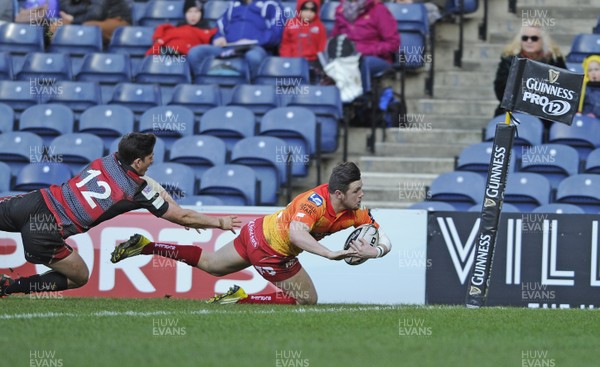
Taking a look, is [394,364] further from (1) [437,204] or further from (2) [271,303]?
(1) [437,204]

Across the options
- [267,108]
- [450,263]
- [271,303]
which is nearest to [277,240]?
[271,303]

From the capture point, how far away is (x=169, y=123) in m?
16.6

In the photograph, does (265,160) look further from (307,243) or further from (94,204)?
(307,243)

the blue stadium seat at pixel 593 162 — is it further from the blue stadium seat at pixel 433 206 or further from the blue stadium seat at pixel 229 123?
the blue stadium seat at pixel 229 123

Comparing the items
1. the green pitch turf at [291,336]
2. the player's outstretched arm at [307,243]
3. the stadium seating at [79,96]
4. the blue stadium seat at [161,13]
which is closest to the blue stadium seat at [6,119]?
the stadium seating at [79,96]

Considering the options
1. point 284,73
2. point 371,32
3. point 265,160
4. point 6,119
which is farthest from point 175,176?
point 371,32

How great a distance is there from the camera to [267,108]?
17.0m

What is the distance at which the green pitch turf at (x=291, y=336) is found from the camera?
8031mm

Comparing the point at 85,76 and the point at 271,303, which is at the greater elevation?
the point at 85,76

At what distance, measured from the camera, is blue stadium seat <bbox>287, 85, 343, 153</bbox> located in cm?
1669

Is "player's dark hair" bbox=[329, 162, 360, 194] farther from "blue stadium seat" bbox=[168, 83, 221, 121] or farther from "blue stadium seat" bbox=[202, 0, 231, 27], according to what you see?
"blue stadium seat" bbox=[202, 0, 231, 27]

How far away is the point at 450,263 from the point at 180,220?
3.76 metres

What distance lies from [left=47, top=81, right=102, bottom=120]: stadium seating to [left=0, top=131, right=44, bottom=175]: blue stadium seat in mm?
1319

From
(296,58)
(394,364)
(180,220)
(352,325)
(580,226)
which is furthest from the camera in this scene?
(296,58)
